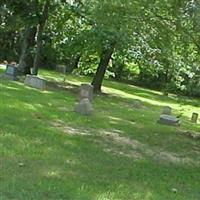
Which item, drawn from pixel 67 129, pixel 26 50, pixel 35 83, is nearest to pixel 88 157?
pixel 67 129

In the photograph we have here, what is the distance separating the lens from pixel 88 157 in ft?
30.8

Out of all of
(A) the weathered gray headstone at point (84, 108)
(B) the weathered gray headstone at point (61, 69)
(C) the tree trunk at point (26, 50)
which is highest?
(C) the tree trunk at point (26, 50)

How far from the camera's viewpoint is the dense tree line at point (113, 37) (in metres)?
13.4

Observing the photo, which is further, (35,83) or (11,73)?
(11,73)

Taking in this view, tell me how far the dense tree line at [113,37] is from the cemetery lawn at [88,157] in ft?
6.33

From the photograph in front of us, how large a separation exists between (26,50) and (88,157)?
57.5ft

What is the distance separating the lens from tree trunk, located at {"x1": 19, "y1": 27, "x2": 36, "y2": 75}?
84.1ft

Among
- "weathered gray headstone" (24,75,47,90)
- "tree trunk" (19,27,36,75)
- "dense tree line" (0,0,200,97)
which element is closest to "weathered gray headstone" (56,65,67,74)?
"dense tree line" (0,0,200,97)

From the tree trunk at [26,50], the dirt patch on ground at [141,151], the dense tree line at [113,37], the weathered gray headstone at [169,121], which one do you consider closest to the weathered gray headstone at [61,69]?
the dense tree line at [113,37]

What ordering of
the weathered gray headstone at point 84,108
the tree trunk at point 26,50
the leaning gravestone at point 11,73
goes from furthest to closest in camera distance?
the tree trunk at point 26,50 < the leaning gravestone at point 11,73 < the weathered gray headstone at point 84,108

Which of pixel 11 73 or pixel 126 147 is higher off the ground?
pixel 11 73

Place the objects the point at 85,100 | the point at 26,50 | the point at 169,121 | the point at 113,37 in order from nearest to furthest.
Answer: the point at 85,100 → the point at 169,121 → the point at 113,37 → the point at 26,50

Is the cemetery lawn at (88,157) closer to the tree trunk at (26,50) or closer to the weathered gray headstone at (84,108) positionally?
the weathered gray headstone at (84,108)

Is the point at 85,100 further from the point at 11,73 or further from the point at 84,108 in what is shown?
the point at 11,73
